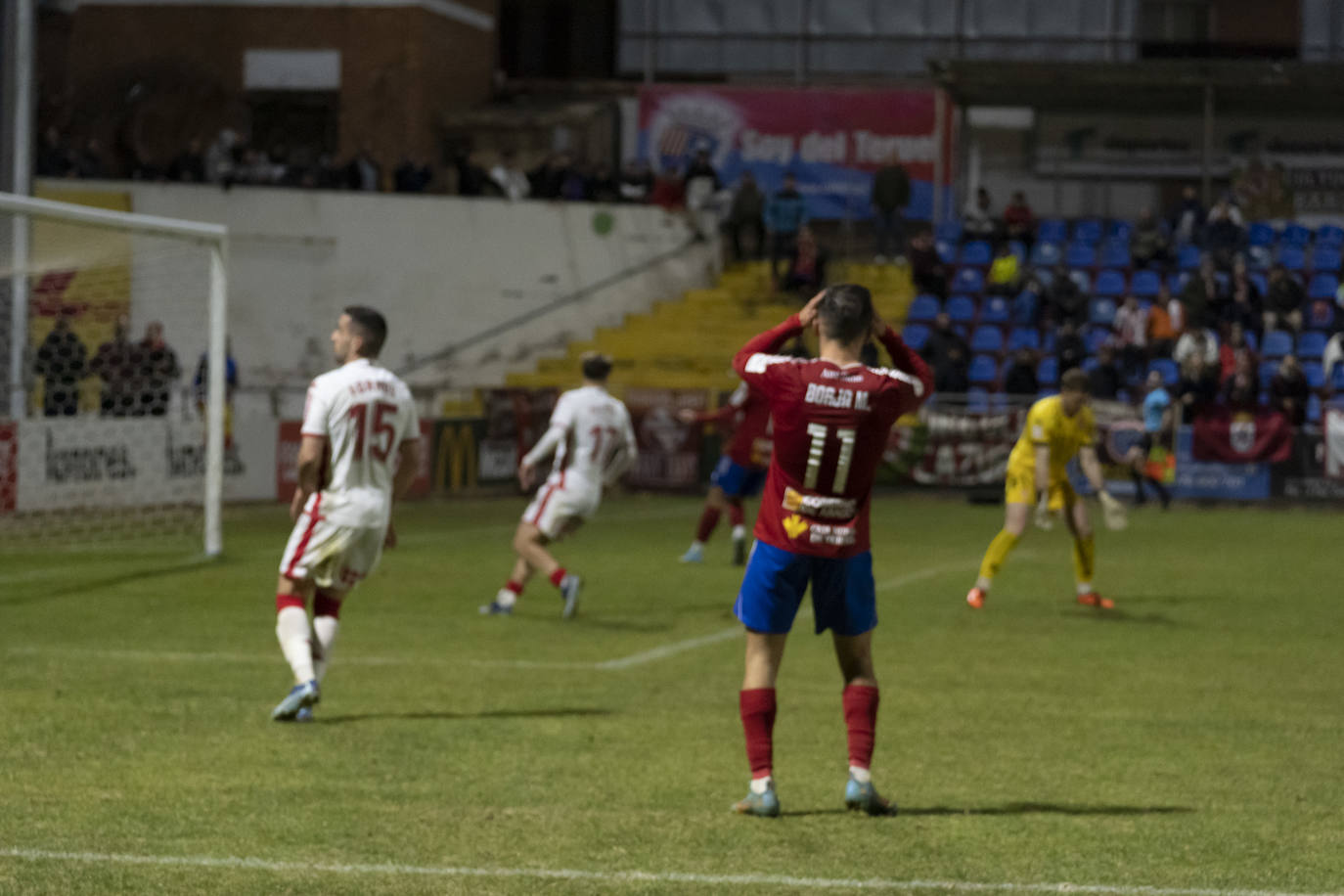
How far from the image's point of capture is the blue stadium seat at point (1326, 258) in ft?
113

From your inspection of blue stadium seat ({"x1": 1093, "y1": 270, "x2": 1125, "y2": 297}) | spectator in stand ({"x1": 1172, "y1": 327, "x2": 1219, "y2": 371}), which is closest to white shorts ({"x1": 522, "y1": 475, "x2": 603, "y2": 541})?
spectator in stand ({"x1": 1172, "y1": 327, "x2": 1219, "y2": 371})

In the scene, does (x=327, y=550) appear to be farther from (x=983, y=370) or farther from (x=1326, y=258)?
(x=1326, y=258)

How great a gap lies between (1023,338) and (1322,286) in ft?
18.6

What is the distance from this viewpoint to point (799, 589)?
7.45 meters

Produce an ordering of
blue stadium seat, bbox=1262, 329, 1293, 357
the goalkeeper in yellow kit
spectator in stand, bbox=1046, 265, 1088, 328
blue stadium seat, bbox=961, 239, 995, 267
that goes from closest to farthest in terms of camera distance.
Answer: the goalkeeper in yellow kit
blue stadium seat, bbox=1262, 329, 1293, 357
spectator in stand, bbox=1046, 265, 1088, 328
blue stadium seat, bbox=961, 239, 995, 267

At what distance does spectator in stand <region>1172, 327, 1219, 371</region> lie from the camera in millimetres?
30750

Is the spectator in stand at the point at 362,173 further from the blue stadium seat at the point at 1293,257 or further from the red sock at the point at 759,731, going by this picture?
the red sock at the point at 759,731

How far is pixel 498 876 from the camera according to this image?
630cm

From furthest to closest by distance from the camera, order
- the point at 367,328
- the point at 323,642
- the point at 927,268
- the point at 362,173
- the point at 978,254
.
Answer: the point at 978,254 < the point at 927,268 < the point at 362,173 < the point at 323,642 < the point at 367,328

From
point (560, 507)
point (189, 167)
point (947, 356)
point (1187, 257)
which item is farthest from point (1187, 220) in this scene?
point (560, 507)

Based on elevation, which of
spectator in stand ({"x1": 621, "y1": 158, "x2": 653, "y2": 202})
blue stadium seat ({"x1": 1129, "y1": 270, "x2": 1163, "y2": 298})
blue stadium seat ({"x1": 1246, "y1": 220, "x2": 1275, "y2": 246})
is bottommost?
blue stadium seat ({"x1": 1129, "y1": 270, "x2": 1163, "y2": 298})

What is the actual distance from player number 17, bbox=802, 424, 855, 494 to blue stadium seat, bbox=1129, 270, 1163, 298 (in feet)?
91.6

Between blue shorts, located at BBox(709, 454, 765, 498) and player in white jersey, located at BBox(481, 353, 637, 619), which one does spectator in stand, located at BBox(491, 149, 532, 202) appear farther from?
player in white jersey, located at BBox(481, 353, 637, 619)

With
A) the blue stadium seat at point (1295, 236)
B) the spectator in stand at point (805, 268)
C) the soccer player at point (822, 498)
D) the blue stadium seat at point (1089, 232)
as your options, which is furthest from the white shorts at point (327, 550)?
the blue stadium seat at point (1295, 236)
